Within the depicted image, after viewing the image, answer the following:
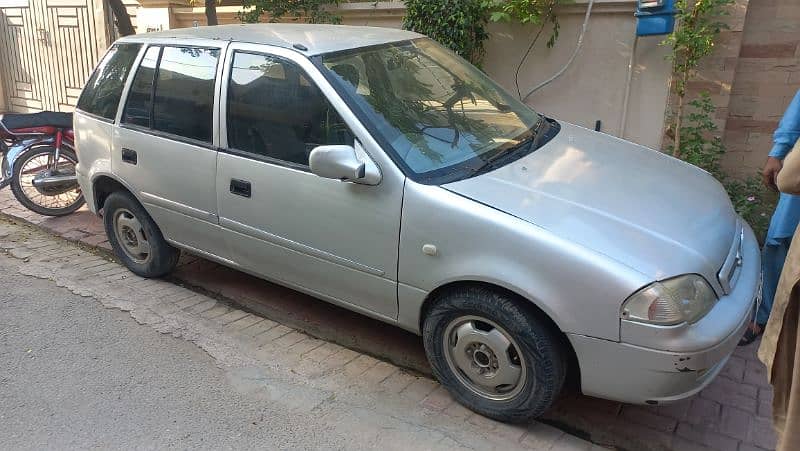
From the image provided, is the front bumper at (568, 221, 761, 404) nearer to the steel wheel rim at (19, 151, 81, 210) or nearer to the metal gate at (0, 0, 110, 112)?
the steel wheel rim at (19, 151, 81, 210)

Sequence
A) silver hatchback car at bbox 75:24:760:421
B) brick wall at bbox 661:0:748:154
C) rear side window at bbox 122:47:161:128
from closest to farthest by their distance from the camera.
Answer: silver hatchback car at bbox 75:24:760:421
rear side window at bbox 122:47:161:128
brick wall at bbox 661:0:748:154

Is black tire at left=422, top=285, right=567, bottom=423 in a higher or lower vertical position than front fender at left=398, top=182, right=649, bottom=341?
lower

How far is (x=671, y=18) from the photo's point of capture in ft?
17.4

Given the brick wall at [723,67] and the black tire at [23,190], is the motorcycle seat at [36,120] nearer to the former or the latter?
the black tire at [23,190]

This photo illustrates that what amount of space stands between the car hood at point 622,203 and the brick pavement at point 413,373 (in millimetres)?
896

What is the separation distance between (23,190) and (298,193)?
3970mm

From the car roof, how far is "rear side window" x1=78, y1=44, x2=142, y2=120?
0.14m

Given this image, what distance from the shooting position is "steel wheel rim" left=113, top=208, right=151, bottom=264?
462cm

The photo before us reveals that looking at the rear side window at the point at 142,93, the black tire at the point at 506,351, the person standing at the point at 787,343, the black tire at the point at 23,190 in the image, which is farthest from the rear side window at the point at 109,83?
the person standing at the point at 787,343

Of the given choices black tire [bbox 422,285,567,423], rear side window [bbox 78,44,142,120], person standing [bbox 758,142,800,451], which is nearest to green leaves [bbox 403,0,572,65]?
rear side window [bbox 78,44,142,120]

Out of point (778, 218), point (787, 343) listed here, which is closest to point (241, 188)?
point (787, 343)

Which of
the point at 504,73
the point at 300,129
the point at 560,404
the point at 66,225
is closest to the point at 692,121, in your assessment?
the point at 504,73

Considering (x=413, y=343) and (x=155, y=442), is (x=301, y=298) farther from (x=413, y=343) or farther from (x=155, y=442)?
(x=155, y=442)

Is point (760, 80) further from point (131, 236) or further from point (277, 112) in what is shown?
point (131, 236)
